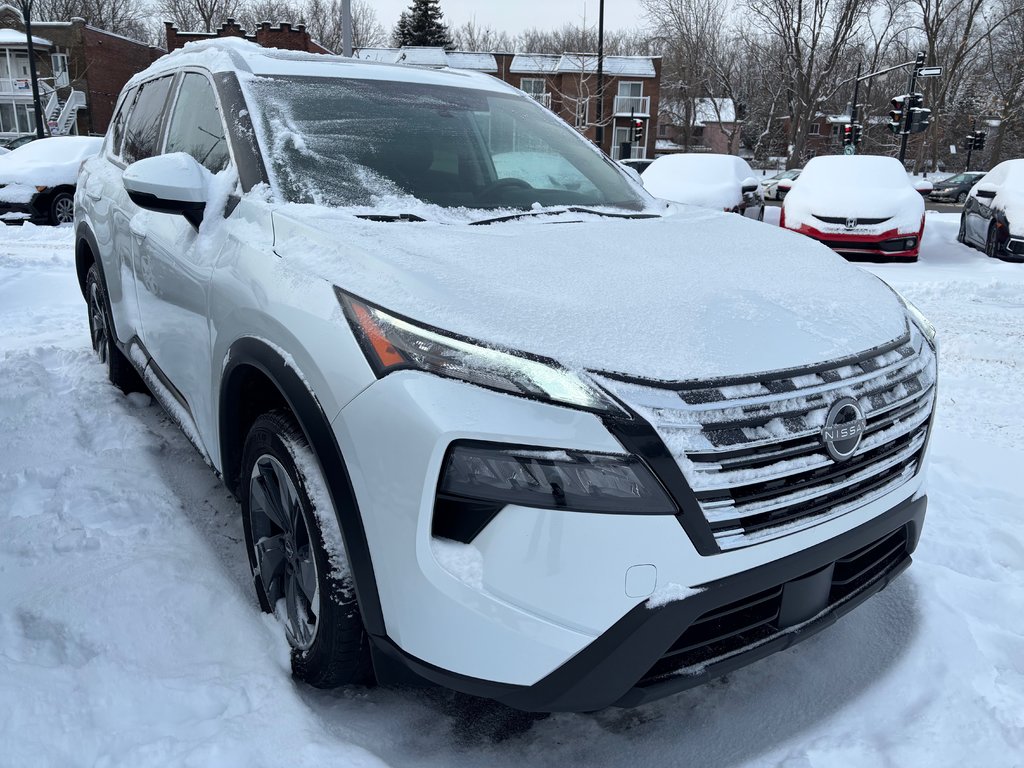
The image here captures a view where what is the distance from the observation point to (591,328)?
171 cm

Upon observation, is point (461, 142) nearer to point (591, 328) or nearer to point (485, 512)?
point (591, 328)

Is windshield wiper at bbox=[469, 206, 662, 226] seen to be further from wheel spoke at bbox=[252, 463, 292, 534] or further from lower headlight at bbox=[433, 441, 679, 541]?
lower headlight at bbox=[433, 441, 679, 541]

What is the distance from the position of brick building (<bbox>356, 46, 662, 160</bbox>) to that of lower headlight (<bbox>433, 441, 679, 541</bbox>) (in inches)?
1756

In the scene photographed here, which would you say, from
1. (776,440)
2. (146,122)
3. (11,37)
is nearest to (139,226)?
(146,122)

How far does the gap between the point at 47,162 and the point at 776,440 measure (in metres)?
14.7

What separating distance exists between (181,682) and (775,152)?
6819 centimetres

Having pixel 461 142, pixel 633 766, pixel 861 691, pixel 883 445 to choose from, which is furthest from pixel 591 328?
pixel 461 142

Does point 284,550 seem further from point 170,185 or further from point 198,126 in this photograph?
point 198,126

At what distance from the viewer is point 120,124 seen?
4.28m

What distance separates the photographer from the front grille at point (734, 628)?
5.57 feet

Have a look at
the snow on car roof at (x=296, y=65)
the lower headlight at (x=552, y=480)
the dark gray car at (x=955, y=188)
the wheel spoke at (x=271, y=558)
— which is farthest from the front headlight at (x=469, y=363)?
the dark gray car at (x=955, y=188)

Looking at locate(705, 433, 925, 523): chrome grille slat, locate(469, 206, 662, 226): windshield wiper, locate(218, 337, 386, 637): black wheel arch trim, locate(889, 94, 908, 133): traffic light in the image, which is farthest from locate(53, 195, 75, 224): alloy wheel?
locate(889, 94, 908, 133): traffic light

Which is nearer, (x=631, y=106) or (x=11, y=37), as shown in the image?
(x=11, y=37)

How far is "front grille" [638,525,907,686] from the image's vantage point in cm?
170
